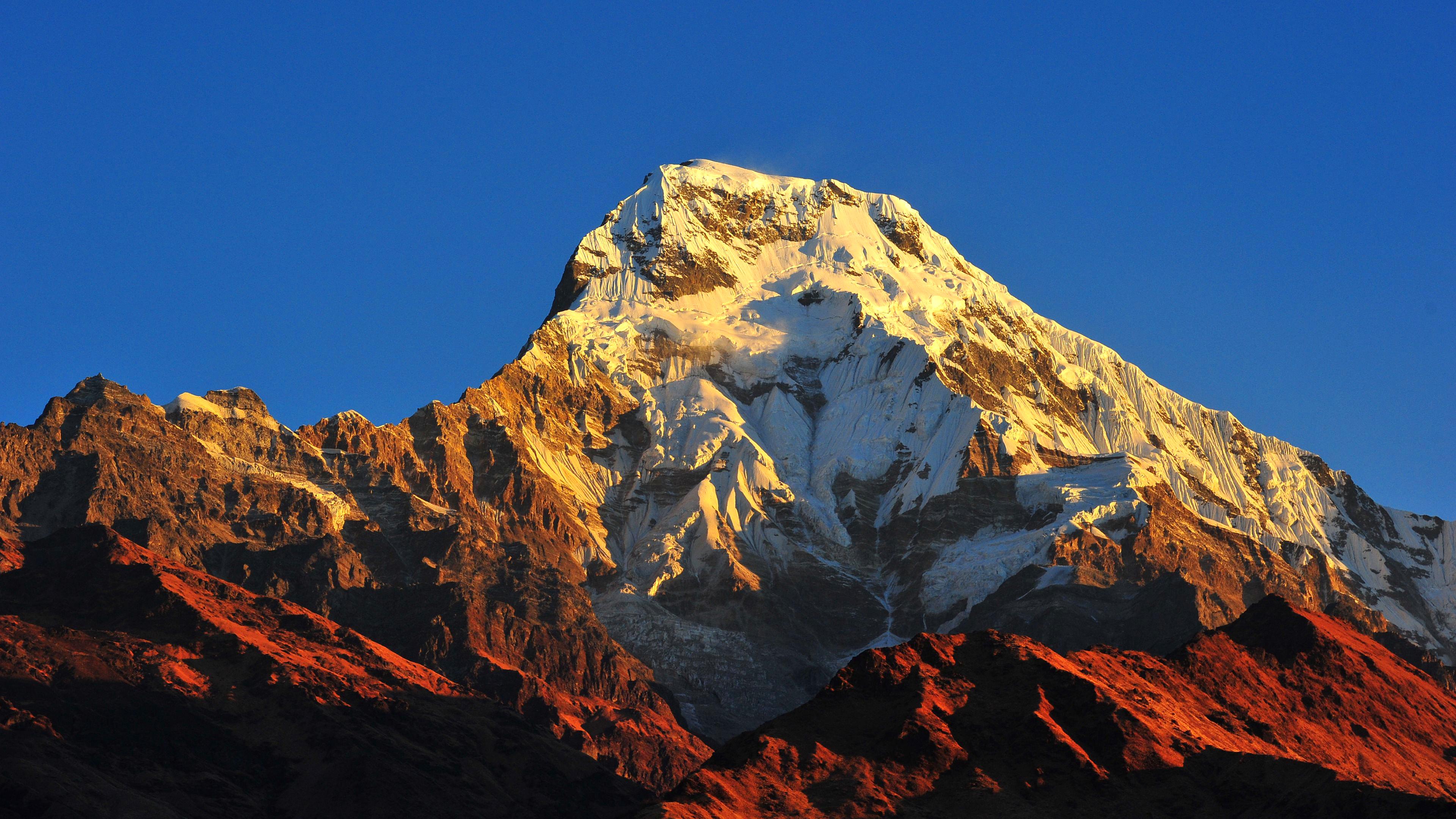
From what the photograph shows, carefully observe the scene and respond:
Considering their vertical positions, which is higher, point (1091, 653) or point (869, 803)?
point (1091, 653)

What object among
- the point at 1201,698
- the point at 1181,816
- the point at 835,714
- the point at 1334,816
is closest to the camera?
the point at 1334,816

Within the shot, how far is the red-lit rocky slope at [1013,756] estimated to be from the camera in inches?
6093

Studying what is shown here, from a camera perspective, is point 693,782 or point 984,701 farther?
point 984,701

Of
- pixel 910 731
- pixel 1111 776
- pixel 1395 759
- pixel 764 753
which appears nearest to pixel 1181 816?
pixel 1111 776

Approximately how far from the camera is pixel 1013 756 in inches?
6599

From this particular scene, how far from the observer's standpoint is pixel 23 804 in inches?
7790

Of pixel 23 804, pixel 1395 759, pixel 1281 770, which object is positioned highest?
pixel 1395 759

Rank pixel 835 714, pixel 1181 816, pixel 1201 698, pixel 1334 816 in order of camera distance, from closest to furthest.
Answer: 1. pixel 1334 816
2. pixel 1181 816
3. pixel 835 714
4. pixel 1201 698

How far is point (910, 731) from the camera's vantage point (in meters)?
167

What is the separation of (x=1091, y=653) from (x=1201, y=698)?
1137 centimetres

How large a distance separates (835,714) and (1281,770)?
37.7 meters

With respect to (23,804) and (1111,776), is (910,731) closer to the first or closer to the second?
(1111,776)

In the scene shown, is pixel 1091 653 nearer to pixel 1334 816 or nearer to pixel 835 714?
pixel 835 714

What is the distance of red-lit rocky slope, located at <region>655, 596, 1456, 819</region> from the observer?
155 meters
